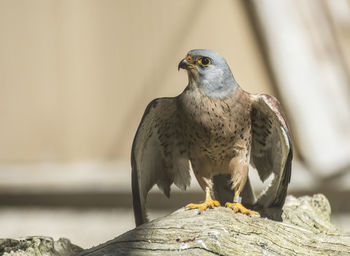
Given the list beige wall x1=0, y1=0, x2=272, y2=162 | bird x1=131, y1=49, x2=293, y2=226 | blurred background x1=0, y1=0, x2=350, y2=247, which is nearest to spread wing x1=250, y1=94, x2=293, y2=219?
bird x1=131, y1=49, x2=293, y2=226

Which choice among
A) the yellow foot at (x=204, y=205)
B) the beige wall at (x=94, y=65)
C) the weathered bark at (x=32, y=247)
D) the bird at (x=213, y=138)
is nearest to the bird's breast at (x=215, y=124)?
the bird at (x=213, y=138)

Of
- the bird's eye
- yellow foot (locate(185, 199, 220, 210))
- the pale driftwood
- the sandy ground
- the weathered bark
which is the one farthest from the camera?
the sandy ground

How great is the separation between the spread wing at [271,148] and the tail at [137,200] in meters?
0.78

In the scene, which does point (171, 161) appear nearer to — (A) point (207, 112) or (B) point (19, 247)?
(A) point (207, 112)

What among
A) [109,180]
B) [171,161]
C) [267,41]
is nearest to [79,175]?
[109,180]

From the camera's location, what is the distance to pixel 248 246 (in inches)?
143

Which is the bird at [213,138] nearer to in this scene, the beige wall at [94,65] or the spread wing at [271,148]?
the spread wing at [271,148]

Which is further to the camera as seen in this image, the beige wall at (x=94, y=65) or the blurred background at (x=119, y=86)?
the beige wall at (x=94, y=65)

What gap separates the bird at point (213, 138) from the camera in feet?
14.2

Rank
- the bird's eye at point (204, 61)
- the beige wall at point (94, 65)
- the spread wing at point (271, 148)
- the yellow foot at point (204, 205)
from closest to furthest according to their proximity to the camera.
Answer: the yellow foot at point (204, 205)
the spread wing at point (271, 148)
the bird's eye at point (204, 61)
the beige wall at point (94, 65)

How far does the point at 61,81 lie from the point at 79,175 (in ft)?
3.56

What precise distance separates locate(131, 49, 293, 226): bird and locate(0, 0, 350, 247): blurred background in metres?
2.89

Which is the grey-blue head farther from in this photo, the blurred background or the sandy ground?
the sandy ground

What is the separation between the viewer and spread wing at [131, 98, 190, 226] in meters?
4.45
